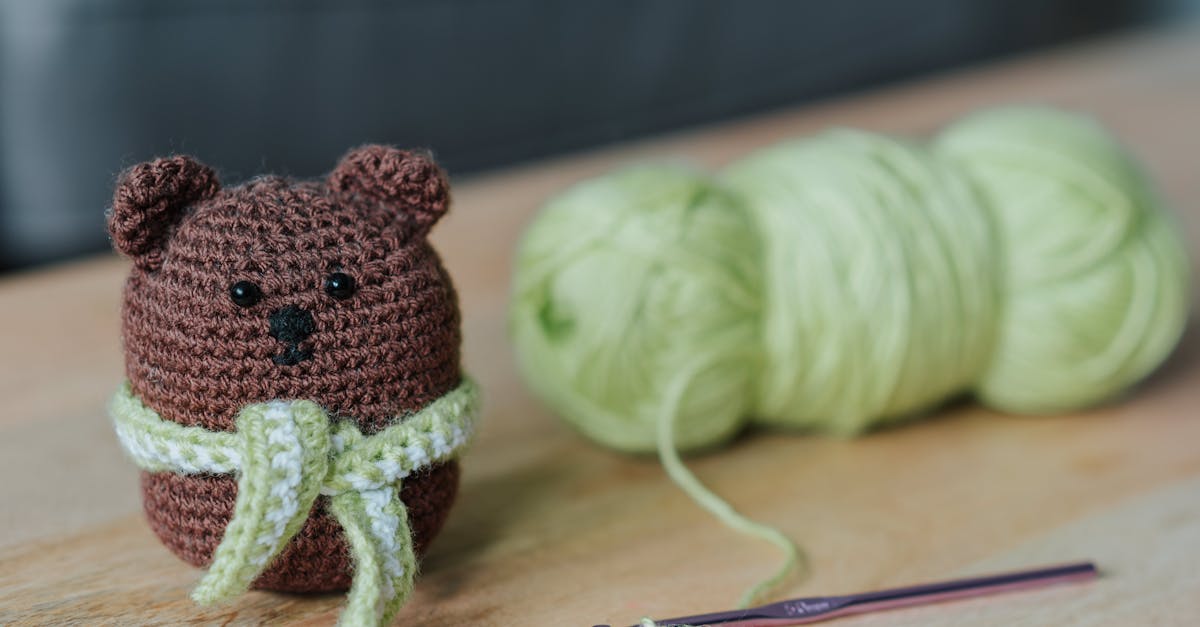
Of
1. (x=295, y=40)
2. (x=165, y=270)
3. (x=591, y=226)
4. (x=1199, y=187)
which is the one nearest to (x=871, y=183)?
(x=591, y=226)

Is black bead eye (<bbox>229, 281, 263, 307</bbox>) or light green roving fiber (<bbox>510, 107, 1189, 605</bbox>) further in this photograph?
light green roving fiber (<bbox>510, 107, 1189, 605</bbox>)

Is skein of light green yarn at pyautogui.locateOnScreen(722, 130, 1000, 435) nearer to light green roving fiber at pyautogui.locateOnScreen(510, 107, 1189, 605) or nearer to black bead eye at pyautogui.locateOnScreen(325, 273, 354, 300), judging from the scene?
light green roving fiber at pyautogui.locateOnScreen(510, 107, 1189, 605)

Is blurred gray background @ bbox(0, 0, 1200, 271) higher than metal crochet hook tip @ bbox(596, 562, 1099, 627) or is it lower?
higher

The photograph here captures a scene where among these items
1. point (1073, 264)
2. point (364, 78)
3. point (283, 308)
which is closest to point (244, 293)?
point (283, 308)

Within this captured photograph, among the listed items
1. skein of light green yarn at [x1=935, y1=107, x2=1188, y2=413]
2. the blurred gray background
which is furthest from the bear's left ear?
the blurred gray background

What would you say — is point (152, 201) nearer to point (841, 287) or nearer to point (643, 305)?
point (643, 305)

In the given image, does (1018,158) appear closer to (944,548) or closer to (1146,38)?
(944,548)

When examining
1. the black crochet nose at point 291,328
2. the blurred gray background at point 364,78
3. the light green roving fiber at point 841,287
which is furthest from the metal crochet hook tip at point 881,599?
the blurred gray background at point 364,78
